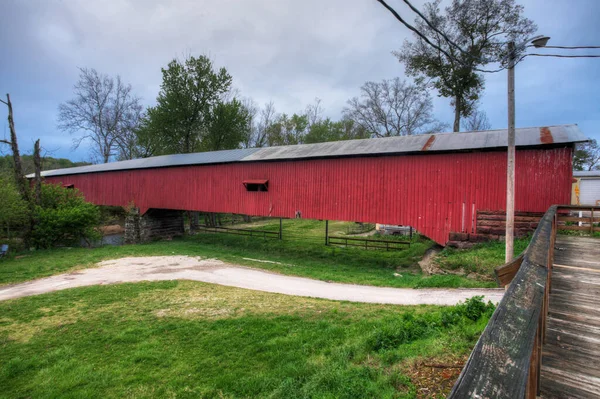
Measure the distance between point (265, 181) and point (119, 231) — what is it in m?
22.1

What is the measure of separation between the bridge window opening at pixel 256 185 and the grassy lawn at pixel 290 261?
147 inches

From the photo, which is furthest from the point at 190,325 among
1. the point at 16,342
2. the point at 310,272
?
the point at 310,272

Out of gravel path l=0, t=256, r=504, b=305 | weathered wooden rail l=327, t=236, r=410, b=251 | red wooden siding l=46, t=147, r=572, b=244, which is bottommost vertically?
gravel path l=0, t=256, r=504, b=305

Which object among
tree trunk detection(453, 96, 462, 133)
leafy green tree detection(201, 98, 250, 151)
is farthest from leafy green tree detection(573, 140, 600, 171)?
leafy green tree detection(201, 98, 250, 151)

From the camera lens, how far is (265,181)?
54.6 feet

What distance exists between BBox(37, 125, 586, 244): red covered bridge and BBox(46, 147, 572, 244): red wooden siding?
0.11ft

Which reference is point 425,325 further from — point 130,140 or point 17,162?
point 130,140

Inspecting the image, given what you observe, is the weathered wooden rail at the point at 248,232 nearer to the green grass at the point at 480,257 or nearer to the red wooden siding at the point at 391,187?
the red wooden siding at the point at 391,187

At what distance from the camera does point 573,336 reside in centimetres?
253

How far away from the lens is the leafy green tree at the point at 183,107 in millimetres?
32688

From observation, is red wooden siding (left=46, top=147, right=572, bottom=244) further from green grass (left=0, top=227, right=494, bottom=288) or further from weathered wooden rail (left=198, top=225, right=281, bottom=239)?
weathered wooden rail (left=198, top=225, right=281, bottom=239)

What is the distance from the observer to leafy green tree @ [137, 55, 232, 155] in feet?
107

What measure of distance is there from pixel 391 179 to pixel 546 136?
18.3 feet

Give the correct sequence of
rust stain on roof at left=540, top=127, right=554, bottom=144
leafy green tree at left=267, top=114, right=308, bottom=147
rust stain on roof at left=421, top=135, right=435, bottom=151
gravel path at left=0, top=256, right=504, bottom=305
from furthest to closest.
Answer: leafy green tree at left=267, top=114, right=308, bottom=147 → rust stain on roof at left=421, top=135, right=435, bottom=151 → rust stain on roof at left=540, top=127, right=554, bottom=144 → gravel path at left=0, top=256, right=504, bottom=305
